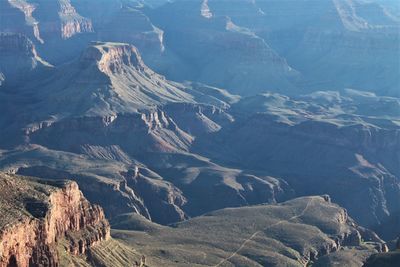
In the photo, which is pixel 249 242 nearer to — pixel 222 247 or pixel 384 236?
pixel 222 247

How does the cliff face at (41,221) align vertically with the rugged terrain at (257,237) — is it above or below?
above

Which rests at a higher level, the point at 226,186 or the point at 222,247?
the point at 222,247

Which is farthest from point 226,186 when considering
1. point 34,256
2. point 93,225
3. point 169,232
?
point 34,256

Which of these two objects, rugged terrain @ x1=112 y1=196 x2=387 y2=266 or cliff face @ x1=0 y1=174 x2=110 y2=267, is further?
rugged terrain @ x1=112 y1=196 x2=387 y2=266

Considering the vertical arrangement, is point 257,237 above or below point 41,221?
below

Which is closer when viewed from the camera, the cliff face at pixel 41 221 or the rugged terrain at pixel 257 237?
the cliff face at pixel 41 221

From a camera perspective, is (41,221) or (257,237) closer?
(41,221)

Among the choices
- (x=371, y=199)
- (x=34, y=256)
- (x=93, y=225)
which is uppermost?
(x=34, y=256)

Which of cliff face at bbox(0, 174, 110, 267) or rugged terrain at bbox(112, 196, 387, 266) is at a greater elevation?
cliff face at bbox(0, 174, 110, 267)
